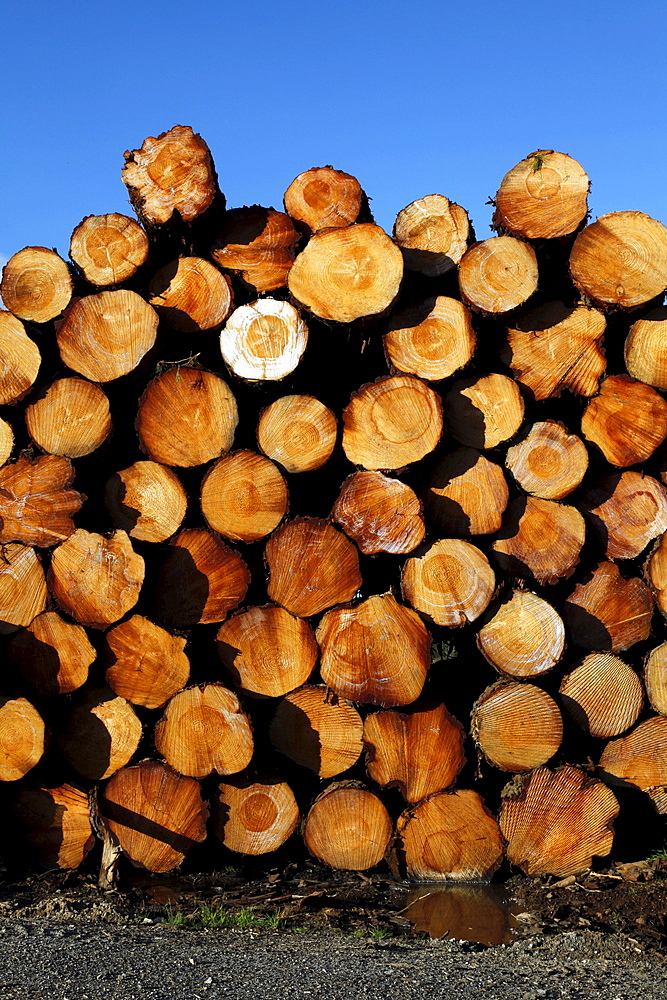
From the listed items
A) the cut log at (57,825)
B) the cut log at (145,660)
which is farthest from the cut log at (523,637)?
the cut log at (57,825)

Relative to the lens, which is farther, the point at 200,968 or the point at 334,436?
the point at 334,436

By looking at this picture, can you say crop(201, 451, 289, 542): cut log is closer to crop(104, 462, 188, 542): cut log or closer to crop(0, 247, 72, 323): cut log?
crop(104, 462, 188, 542): cut log

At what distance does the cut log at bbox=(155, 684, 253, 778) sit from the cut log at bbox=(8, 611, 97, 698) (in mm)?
510

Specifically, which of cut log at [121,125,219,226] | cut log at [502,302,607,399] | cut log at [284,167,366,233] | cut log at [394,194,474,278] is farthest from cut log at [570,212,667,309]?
cut log at [121,125,219,226]

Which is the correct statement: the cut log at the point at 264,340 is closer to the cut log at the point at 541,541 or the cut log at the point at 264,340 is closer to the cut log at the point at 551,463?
the cut log at the point at 551,463

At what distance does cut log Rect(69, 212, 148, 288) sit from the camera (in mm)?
4816

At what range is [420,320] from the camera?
4.93 m

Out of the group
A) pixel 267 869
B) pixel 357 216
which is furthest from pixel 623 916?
pixel 357 216

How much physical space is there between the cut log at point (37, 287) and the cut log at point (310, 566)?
171 centimetres

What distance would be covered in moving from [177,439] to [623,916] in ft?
10.4

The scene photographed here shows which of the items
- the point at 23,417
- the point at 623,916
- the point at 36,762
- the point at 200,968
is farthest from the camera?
the point at 23,417

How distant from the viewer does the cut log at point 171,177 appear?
4.79 metres

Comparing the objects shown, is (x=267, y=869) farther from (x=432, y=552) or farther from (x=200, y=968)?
(x=432, y=552)

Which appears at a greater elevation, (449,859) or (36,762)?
(36,762)
